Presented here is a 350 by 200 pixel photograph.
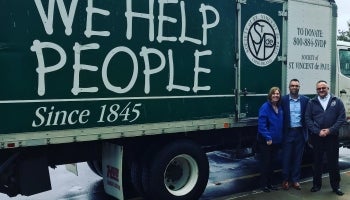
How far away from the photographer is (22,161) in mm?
4820

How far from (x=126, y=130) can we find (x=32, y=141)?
3.92 ft

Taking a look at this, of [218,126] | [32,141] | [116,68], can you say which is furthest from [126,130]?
[218,126]

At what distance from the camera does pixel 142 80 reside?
5422 mm

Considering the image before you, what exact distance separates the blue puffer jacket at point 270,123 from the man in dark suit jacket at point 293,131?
0.15 m

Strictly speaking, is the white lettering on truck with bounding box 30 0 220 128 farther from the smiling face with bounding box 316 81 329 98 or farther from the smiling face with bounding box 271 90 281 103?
the smiling face with bounding box 316 81 329 98

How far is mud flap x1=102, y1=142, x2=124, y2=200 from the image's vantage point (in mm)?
5516

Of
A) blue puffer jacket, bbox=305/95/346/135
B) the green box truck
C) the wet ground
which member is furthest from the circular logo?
the wet ground

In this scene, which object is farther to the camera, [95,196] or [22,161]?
[95,196]

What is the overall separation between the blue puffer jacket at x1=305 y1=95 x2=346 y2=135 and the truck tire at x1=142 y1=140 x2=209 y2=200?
5.82ft

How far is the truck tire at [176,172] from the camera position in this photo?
568cm

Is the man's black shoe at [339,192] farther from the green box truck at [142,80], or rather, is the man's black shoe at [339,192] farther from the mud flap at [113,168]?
the mud flap at [113,168]

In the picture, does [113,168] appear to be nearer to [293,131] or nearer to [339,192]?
[293,131]

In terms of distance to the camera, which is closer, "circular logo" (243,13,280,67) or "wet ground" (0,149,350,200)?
"wet ground" (0,149,350,200)

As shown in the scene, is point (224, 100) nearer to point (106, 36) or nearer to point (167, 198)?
point (167, 198)
